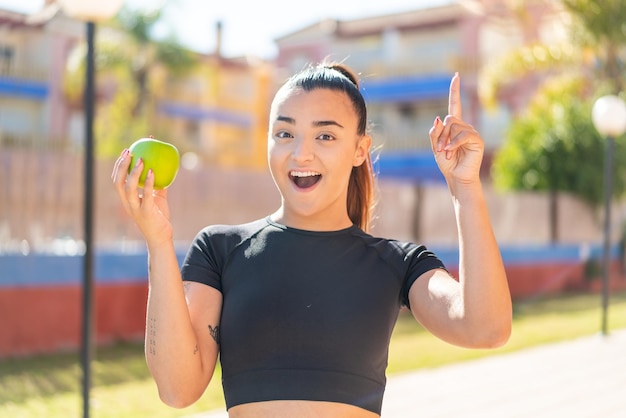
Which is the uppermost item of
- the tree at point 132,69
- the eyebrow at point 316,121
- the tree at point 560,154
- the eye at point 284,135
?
the tree at point 132,69

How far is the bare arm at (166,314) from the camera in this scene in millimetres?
1782

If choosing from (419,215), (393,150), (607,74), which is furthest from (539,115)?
(393,150)

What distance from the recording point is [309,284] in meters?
1.92

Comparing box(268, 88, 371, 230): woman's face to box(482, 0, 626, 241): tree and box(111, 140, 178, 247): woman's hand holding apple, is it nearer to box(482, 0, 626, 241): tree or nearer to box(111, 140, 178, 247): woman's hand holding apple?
box(111, 140, 178, 247): woman's hand holding apple

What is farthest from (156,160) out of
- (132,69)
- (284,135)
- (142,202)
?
(132,69)

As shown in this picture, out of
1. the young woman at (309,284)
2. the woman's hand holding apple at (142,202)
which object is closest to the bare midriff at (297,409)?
the young woman at (309,284)

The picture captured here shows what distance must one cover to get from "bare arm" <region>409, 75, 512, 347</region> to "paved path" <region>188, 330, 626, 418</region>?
380 centimetres

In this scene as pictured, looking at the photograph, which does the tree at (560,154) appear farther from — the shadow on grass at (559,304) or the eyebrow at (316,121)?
the eyebrow at (316,121)

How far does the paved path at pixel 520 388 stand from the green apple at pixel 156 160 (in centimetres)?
368

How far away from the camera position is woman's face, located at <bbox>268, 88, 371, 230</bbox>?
77.9 inches

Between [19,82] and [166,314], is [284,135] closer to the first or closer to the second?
[166,314]

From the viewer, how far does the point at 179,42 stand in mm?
28875

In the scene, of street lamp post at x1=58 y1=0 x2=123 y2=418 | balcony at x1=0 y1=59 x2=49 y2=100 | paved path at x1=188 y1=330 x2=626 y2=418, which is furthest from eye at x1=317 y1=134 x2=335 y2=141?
balcony at x1=0 y1=59 x2=49 y2=100

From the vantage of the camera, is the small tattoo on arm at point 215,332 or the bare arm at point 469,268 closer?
the bare arm at point 469,268
